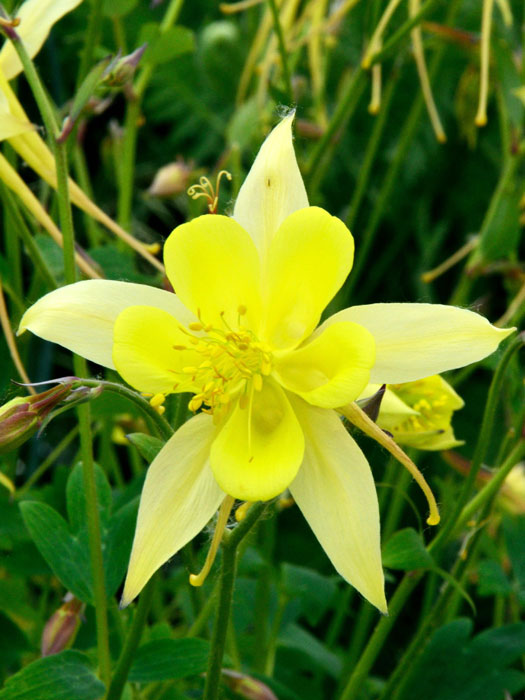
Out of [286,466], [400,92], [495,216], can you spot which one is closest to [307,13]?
[495,216]

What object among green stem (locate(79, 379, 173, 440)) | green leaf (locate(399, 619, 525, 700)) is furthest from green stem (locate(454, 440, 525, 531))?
green stem (locate(79, 379, 173, 440))

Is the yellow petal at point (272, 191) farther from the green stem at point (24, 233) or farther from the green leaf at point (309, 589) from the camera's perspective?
the green leaf at point (309, 589)

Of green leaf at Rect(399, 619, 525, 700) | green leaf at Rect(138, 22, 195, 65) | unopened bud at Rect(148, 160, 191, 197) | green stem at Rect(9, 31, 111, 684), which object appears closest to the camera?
green stem at Rect(9, 31, 111, 684)

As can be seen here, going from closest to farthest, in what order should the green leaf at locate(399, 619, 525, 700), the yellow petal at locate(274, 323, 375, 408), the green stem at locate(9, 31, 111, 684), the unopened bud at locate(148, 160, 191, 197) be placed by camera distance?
1. the yellow petal at locate(274, 323, 375, 408)
2. the green stem at locate(9, 31, 111, 684)
3. the green leaf at locate(399, 619, 525, 700)
4. the unopened bud at locate(148, 160, 191, 197)

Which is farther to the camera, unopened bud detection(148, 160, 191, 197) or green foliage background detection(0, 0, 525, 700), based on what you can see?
unopened bud detection(148, 160, 191, 197)

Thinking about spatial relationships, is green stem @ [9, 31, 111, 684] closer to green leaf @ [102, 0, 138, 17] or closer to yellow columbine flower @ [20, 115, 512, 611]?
yellow columbine flower @ [20, 115, 512, 611]

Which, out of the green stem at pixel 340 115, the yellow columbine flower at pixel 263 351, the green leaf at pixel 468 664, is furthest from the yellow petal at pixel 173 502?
the green stem at pixel 340 115

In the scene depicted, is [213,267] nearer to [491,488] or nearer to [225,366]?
[225,366]
